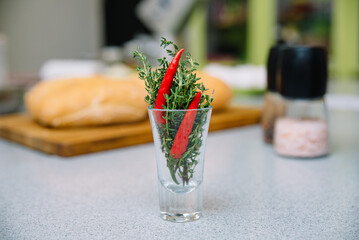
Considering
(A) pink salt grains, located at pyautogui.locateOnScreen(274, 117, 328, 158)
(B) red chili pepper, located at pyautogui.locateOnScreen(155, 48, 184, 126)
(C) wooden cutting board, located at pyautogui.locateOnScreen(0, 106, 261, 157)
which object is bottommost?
→ (C) wooden cutting board, located at pyautogui.locateOnScreen(0, 106, 261, 157)

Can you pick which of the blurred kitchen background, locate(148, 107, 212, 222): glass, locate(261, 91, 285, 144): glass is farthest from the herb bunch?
the blurred kitchen background

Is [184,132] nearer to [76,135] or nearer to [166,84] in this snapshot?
[166,84]

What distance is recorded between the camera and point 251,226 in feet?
1.69

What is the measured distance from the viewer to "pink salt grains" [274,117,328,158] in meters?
0.84

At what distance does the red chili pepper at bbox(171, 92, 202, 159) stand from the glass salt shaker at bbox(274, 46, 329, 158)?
15.5 inches

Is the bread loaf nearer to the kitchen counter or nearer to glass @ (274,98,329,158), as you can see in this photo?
the kitchen counter

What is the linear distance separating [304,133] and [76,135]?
0.50 m

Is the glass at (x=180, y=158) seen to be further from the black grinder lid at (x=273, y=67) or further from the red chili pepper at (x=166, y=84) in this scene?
the black grinder lid at (x=273, y=67)

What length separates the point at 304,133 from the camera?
841mm

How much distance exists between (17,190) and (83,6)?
3.42 m

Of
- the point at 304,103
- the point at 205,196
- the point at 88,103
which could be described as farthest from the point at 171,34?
the point at 205,196

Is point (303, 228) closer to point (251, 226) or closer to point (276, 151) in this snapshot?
point (251, 226)

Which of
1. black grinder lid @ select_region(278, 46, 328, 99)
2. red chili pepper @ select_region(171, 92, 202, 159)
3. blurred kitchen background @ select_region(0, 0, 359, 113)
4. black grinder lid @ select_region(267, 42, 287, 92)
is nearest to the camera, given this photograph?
red chili pepper @ select_region(171, 92, 202, 159)

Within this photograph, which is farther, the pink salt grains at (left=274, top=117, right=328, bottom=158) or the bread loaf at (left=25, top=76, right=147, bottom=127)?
the bread loaf at (left=25, top=76, right=147, bottom=127)
